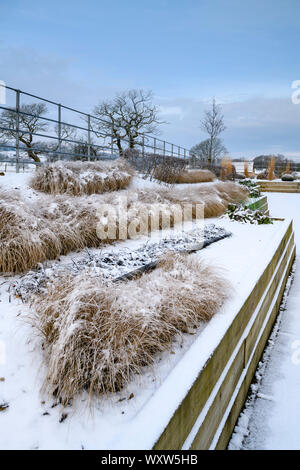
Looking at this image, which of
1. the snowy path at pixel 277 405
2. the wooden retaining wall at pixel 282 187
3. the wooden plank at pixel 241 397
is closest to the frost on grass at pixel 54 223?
the wooden plank at pixel 241 397

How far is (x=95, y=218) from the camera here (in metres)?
2.93

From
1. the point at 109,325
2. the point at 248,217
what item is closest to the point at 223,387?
the point at 109,325

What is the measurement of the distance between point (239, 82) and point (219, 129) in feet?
39.1

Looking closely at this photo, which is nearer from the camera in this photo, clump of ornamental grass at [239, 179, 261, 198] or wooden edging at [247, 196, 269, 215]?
wooden edging at [247, 196, 269, 215]

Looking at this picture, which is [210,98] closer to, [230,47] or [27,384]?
[230,47]

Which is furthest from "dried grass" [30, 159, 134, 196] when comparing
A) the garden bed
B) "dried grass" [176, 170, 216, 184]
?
"dried grass" [176, 170, 216, 184]

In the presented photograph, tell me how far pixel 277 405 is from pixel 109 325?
138 cm

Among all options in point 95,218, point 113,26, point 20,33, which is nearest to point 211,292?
point 95,218

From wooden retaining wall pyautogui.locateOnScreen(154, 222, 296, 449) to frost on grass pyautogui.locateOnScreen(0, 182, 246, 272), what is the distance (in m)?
1.33

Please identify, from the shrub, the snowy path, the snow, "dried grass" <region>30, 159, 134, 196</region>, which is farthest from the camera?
the shrub

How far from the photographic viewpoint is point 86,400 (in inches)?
40.9

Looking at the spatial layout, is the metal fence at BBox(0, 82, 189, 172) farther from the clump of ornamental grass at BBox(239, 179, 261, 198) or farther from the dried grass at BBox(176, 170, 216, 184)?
the clump of ornamental grass at BBox(239, 179, 261, 198)

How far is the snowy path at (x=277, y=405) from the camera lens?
5.46ft

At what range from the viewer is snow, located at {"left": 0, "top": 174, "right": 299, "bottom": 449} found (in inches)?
34.7
